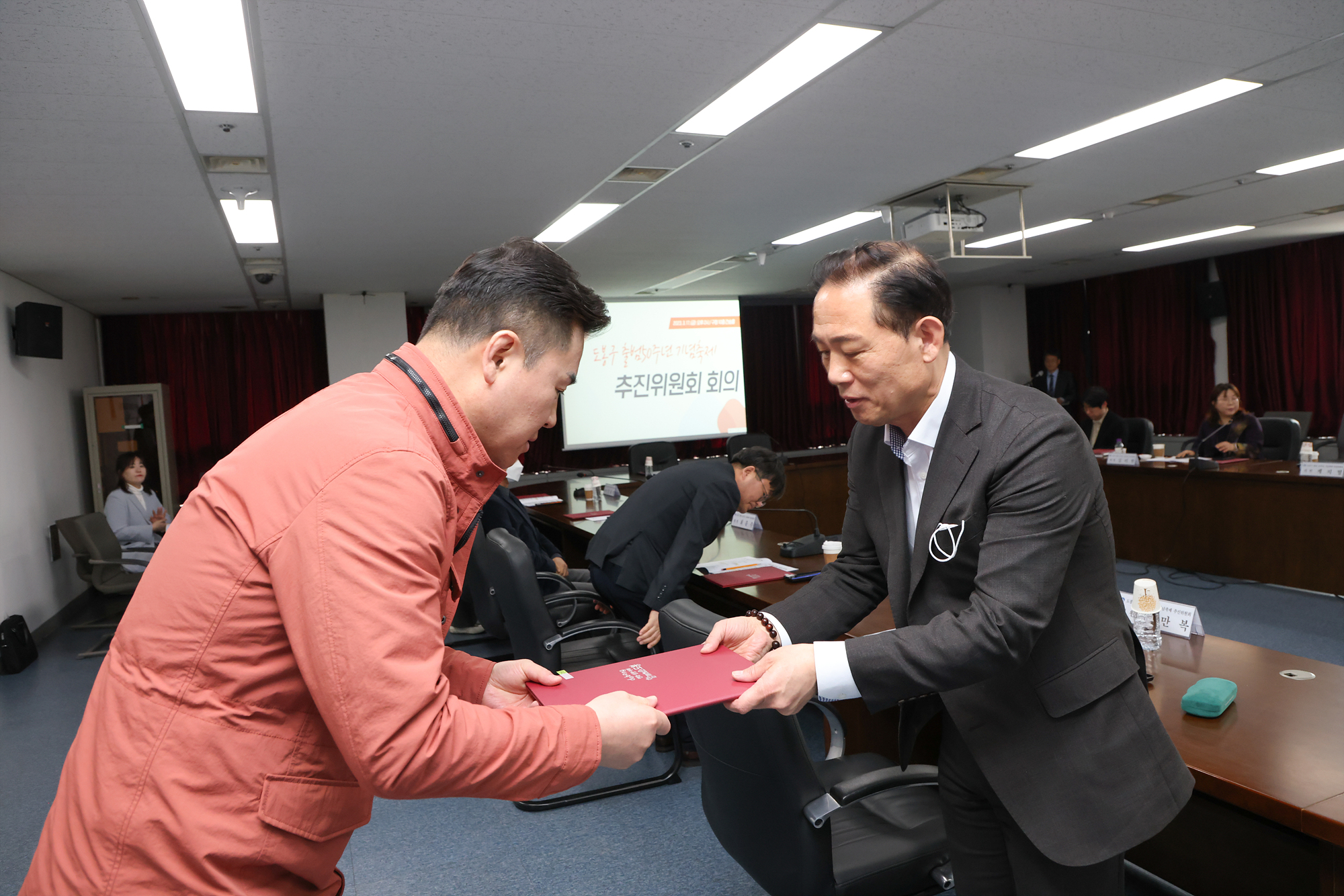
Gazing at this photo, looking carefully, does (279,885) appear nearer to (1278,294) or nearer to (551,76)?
(551,76)

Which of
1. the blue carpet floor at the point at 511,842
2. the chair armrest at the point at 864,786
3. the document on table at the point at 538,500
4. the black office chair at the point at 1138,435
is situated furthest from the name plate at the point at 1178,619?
the black office chair at the point at 1138,435

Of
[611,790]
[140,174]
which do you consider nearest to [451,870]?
[611,790]

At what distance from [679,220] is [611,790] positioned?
13.3 ft

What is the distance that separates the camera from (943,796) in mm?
1491

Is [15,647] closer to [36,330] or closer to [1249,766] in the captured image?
[36,330]

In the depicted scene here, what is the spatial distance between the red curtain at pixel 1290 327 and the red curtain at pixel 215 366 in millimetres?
10917

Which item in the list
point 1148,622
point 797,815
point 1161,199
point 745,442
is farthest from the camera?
point 745,442

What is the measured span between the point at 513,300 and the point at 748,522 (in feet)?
12.1

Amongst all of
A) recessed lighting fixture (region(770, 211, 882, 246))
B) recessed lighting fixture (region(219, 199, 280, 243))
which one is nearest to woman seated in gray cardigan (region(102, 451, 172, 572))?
recessed lighting fixture (region(219, 199, 280, 243))

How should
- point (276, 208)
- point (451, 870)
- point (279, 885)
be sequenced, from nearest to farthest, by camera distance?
1. point (279, 885)
2. point (451, 870)
3. point (276, 208)

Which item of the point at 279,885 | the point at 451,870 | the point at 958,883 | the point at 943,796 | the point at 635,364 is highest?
the point at 635,364

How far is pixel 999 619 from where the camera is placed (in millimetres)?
1175

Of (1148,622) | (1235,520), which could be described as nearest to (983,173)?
(1235,520)

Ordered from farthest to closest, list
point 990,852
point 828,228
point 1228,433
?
point 1228,433, point 828,228, point 990,852
